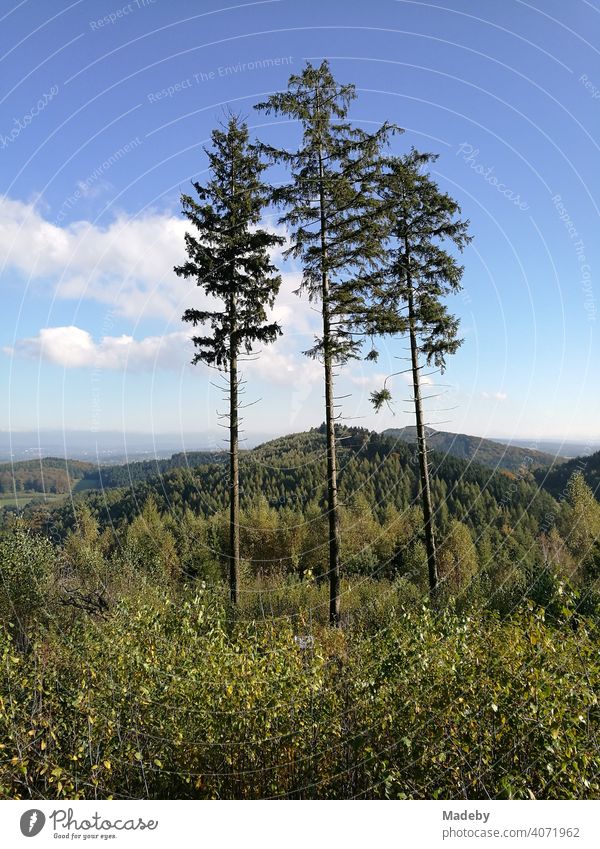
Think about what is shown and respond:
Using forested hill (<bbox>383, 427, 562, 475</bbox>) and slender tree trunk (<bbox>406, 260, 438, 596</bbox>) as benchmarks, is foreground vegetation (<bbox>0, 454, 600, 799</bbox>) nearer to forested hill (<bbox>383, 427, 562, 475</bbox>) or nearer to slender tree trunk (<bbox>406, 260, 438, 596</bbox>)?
slender tree trunk (<bbox>406, 260, 438, 596</bbox>)

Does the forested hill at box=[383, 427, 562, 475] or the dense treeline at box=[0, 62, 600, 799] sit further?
the forested hill at box=[383, 427, 562, 475]

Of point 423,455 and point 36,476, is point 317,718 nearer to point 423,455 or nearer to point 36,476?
point 423,455

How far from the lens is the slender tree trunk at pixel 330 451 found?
13.4 metres

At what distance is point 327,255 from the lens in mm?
13914

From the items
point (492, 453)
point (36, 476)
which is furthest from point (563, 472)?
point (36, 476)

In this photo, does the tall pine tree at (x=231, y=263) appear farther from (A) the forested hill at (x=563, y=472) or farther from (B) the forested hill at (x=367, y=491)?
(A) the forested hill at (x=563, y=472)

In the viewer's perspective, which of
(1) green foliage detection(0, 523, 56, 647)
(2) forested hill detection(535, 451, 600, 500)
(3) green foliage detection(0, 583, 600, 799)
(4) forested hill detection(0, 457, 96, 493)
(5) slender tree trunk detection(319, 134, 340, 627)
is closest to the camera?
(3) green foliage detection(0, 583, 600, 799)

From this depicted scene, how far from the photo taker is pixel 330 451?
13.5 m

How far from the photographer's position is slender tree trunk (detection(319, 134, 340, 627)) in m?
13.4

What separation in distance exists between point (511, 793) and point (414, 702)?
1.29 meters

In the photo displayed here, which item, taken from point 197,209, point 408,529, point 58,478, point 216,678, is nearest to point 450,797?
point 216,678

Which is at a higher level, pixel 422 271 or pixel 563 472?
pixel 422 271

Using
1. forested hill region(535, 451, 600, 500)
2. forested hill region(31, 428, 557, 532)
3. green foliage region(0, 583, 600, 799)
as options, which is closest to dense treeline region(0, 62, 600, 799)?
green foliage region(0, 583, 600, 799)

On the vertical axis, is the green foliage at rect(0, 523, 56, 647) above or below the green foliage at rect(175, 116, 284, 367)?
below
